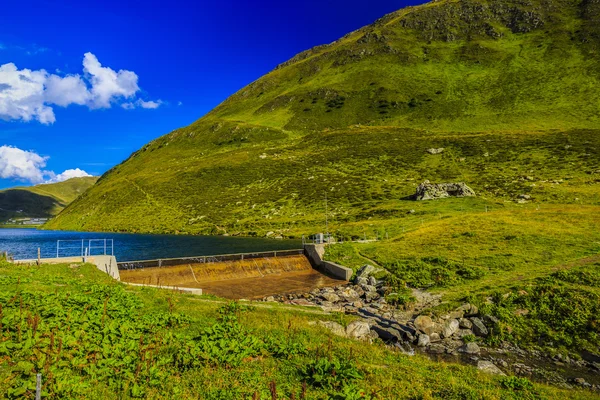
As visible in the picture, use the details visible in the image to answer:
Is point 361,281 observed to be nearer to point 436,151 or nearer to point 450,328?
point 450,328

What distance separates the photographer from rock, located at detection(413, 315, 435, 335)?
901 inches

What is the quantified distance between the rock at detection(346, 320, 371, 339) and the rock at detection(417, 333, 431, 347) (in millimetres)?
3772

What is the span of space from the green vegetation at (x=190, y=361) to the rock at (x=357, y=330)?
268 cm

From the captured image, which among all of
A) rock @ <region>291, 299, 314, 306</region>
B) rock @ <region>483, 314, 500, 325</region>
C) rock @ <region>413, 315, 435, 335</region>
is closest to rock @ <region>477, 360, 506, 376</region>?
rock @ <region>413, 315, 435, 335</region>

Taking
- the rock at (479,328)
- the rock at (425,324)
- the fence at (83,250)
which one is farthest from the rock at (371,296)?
the fence at (83,250)

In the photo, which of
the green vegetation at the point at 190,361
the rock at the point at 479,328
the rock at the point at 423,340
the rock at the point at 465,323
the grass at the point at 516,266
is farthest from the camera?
the rock at the point at 465,323

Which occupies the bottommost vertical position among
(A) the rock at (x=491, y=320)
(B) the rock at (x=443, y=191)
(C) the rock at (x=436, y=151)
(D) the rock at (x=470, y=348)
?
(D) the rock at (x=470, y=348)

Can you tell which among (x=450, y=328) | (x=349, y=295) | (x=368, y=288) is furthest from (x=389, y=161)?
(x=450, y=328)

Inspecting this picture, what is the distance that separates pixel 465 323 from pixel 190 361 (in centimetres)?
2011

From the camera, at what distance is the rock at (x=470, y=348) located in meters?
20.7

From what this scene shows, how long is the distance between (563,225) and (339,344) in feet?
148

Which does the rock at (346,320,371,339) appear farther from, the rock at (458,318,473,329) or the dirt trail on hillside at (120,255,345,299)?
the dirt trail on hillside at (120,255,345,299)

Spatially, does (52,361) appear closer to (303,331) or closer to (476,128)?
(303,331)

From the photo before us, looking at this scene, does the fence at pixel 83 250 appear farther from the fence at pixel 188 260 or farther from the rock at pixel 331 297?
the rock at pixel 331 297
